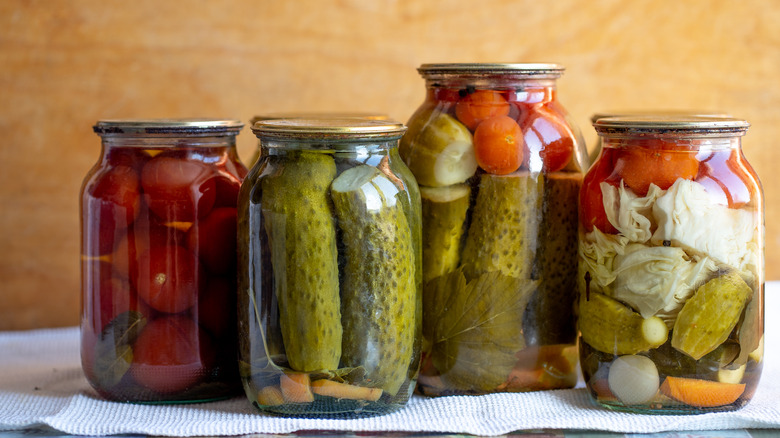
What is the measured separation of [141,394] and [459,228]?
0.37 m

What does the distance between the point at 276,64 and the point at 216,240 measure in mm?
506

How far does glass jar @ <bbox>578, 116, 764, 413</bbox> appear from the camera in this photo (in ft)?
2.61

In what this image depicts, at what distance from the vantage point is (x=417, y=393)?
36.6 inches

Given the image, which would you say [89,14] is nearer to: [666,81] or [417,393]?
[417,393]

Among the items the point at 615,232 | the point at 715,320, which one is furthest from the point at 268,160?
the point at 715,320

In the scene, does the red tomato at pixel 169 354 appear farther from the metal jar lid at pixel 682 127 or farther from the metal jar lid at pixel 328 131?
the metal jar lid at pixel 682 127

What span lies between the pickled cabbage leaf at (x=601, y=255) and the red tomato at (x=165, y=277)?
0.40 meters

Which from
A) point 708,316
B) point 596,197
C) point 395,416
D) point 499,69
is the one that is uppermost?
point 499,69

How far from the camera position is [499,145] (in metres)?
0.86

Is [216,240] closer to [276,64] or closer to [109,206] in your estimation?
[109,206]

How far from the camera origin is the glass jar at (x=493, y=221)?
0.88 m

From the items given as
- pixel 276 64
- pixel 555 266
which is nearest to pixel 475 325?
pixel 555 266

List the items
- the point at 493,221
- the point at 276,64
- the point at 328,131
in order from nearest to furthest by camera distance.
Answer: the point at 328,131, the point at 493,221, the point at 276,64

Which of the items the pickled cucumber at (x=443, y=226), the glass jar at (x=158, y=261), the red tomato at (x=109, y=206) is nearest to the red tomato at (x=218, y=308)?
the glass jar at (x=158, y=261)
